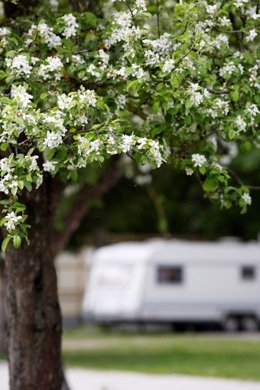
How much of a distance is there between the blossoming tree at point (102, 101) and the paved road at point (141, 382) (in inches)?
174

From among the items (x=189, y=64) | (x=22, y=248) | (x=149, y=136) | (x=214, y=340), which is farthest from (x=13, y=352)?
(x=214, y=340)

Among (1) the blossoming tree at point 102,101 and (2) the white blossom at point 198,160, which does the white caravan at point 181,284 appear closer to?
(1) the blossoming tree at point 102,101

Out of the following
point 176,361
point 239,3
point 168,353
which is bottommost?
point 168,353

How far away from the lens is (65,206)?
25969mm

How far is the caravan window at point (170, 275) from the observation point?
3291 cm

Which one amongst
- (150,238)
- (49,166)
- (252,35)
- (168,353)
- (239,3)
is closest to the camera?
(49,166)

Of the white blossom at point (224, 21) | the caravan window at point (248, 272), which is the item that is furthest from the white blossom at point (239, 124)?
the caravan window at point (248, 272)

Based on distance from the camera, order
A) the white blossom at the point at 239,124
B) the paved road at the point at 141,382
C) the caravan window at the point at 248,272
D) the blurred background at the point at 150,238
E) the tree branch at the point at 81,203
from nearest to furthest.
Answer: the white blossom at the point at 239,124, the paved road at the point at 141,382, the tree branch at the point at 81,203, the blurred background at the point at 150,238, the caravan window at the point at 248,272

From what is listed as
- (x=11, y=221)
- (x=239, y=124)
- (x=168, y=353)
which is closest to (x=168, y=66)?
(x=239, y=124)

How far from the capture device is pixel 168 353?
24125 mm

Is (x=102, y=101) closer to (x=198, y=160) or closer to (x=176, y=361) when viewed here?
(x=198, y=160)

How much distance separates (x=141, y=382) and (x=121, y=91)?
295 inches

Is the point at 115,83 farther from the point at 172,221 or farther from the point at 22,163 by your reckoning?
the point at 172,221

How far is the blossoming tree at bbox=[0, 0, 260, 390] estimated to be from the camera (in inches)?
334
